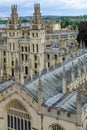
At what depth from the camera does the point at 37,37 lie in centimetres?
6041

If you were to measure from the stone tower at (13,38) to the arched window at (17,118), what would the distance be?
35347 millimetres

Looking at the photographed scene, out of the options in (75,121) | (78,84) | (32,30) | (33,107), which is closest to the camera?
(75,121)

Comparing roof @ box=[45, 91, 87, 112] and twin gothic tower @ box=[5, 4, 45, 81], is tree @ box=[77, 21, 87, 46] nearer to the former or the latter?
twin gothic tower @ box=[5, 4, 45, 81]

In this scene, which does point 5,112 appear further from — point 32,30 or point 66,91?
point 32,30

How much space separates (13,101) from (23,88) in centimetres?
190

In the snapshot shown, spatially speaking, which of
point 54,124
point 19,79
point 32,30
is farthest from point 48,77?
point 32,30

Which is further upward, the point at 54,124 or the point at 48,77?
the point at 48,77

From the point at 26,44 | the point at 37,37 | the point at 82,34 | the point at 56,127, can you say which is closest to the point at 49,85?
the point at 56,127

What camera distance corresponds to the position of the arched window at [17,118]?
86.2 ft

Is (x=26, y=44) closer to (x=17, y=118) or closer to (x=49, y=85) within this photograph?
(x=49, y=85)

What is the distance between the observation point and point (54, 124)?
80.5ft

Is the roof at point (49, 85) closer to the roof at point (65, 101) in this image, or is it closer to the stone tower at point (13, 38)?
the roof at point (65, 101)

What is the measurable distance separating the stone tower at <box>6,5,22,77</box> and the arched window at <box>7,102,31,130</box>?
35.3m

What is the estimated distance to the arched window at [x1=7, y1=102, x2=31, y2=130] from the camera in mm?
26266
